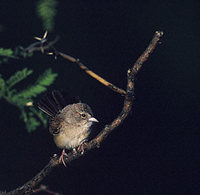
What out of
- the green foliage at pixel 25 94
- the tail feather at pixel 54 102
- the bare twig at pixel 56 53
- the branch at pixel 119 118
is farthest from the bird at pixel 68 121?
the bare twig at pixel 56 53

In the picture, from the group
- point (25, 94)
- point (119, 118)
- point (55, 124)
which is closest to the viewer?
point (119, 118)

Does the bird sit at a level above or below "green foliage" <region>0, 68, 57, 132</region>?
below

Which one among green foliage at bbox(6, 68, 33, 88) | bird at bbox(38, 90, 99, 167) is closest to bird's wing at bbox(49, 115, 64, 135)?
bird at bbox(38, 90, 99, 167)

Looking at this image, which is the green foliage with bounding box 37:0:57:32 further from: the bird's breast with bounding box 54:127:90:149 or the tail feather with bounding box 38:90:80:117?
the bird's breast with bounding box 54:127:90:149

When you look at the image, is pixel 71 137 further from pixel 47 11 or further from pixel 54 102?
pixel 47 11

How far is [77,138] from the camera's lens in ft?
10.1

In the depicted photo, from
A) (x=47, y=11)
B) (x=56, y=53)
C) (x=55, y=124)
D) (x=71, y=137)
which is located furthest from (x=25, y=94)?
(x=55, y=124)

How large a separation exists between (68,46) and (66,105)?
0.60m

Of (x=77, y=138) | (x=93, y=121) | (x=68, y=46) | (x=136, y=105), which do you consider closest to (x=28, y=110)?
(x=77, y=138)

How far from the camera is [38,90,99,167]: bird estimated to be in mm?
3037

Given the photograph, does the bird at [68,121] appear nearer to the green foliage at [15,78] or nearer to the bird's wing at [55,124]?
the bird's wing at [55,124]

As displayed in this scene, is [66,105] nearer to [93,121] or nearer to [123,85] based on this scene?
[93,121]

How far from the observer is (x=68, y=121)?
3322 mm

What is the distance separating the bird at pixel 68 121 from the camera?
304 centimetres
